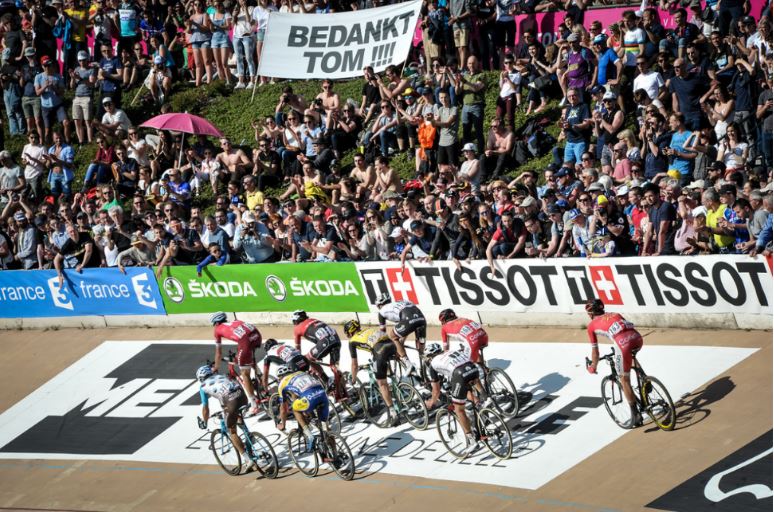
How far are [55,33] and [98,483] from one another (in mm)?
16779

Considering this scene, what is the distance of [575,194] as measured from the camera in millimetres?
18594

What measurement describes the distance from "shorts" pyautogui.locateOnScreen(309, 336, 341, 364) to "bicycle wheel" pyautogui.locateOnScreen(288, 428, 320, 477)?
1204mm

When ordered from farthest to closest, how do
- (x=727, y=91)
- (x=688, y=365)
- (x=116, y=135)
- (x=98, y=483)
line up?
(x=116, y=135), (x=727, y=91), (x=98, y=483), (x=688, y=365)

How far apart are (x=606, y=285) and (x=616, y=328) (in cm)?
296

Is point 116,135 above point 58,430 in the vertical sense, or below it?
above

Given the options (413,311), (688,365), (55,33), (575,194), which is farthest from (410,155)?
(55,33)

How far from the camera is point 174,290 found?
899 inches

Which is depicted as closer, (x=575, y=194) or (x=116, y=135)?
(x=575, y=194)

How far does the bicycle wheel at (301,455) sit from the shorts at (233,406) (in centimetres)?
82

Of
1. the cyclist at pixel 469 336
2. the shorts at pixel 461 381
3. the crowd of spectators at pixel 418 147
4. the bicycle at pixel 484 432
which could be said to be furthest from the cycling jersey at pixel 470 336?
the crowd of spectators at pixel 418 147

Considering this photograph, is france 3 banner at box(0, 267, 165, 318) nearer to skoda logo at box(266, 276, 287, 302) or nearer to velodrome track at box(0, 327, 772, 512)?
skoda logo at box(266, 276, 287, 302)

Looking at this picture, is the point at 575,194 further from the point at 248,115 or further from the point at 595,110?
the point at 248,115

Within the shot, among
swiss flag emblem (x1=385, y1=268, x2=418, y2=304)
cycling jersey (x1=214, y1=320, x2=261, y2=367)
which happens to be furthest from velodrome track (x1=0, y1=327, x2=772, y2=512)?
cycling jersey (x1=214, y1=320, x2=261, y2=367)

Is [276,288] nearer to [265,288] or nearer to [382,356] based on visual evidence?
[265,288]
